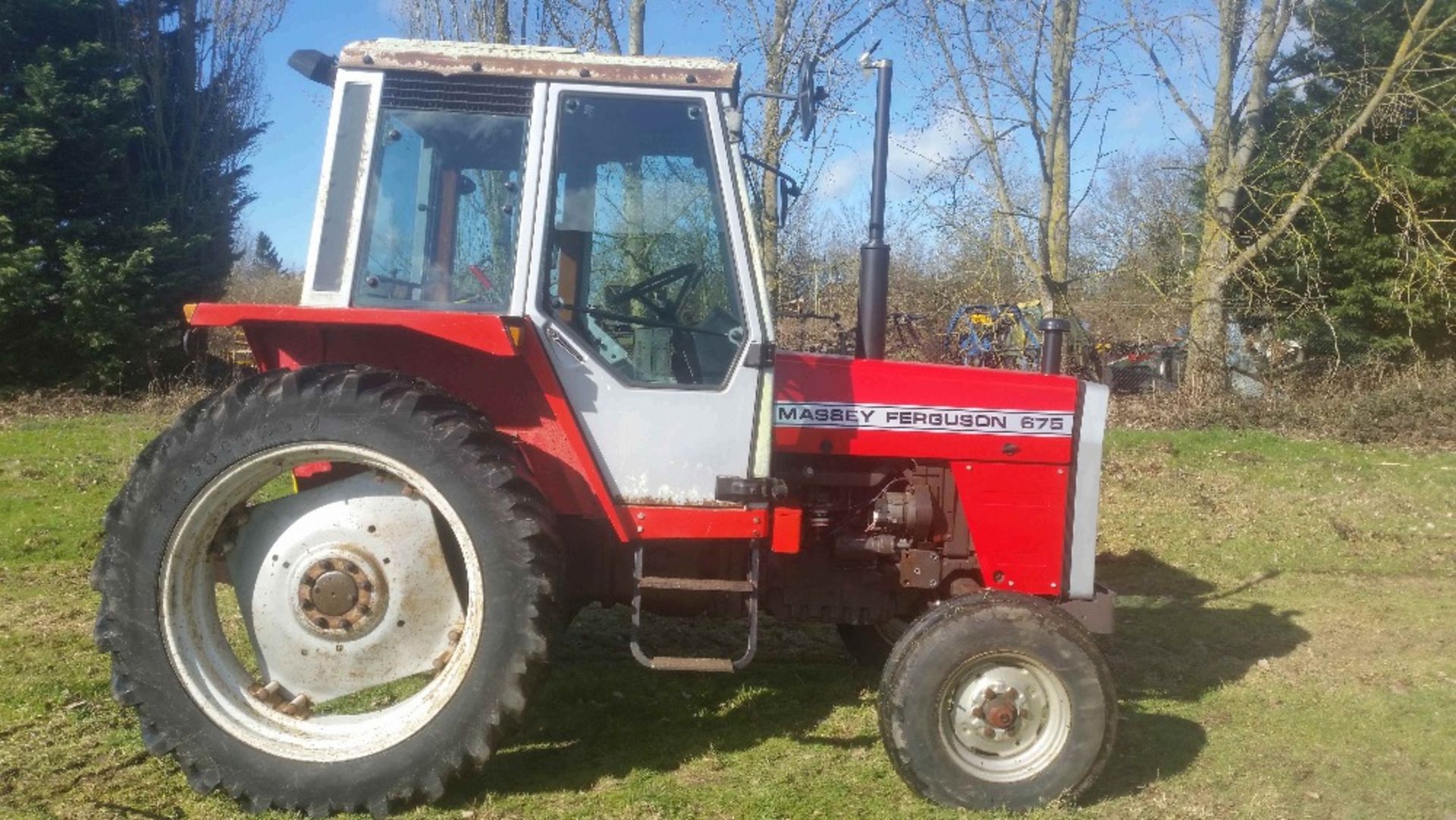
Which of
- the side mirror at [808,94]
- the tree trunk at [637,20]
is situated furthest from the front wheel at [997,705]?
the tree trunk at [637,20]

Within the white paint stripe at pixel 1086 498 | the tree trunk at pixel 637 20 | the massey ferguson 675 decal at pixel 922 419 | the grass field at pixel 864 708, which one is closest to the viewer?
the grass field at pixel 864 708

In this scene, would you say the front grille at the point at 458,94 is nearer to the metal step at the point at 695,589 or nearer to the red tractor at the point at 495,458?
the red tractor at the point at 495,458

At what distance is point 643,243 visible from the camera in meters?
3.83

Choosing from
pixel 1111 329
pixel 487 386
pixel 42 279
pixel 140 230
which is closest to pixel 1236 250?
pixel 1111 329

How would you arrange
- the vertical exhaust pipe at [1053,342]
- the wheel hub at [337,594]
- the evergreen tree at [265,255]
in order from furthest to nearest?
the evergreen tree at [265,255]
the vertical exhaust pipe at [1053,342]
the wheel hub at [337,594]

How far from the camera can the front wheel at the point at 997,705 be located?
365 centimetres

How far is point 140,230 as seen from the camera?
15.9 m

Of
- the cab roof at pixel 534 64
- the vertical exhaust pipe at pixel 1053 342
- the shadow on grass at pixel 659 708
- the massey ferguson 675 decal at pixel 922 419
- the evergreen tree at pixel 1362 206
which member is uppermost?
the evergreen tree at pixel 1362 206

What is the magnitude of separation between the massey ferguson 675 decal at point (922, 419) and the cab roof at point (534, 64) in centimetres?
118

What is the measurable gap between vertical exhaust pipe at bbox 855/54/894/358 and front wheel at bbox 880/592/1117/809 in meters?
1.10

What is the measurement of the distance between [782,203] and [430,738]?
224 cm

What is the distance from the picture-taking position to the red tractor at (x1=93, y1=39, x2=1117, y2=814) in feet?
11.3

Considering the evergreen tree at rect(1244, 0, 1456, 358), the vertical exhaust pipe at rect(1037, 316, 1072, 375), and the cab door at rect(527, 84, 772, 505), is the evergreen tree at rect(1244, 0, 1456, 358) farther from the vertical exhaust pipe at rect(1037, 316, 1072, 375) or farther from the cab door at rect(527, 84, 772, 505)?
the cab door at rect(527, 84, 772, 505)

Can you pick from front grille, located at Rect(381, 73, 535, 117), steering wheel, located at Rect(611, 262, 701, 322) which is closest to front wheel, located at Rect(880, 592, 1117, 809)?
steering wheel, located at Rect(611, 262, 701, 322)
